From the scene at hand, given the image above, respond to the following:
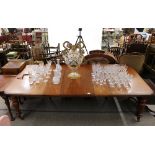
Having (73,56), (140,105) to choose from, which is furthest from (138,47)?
(73,56)

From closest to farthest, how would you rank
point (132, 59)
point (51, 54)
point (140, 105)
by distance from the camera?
point (140, 105) < point (132, 59) < point (51, 54)

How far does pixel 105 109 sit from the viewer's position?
2.53 metres

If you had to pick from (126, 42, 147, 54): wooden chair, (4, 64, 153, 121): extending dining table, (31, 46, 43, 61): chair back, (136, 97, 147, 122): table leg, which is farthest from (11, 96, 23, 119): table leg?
(126, 42, 147, 54): wooden chair

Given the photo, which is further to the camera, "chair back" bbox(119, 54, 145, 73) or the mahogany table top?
"chair back" bbox(119, 54, 145, 73)

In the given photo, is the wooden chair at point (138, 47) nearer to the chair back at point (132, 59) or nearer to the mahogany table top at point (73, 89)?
the chair back at point (132, 59)

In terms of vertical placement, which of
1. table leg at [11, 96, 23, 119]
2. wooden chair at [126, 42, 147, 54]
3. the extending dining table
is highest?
wooden chair at [126, 42, 147, 54]

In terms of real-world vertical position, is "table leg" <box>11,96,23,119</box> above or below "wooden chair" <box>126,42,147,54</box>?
below

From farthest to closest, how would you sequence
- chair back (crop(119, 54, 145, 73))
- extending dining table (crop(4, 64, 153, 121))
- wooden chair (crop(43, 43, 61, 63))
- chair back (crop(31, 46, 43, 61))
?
chair back (crop(31, 46, 43, 61)) → wooden chair (crop(43, 43, 61, 63)) → chair back (crop(119, 54, 145, 73)) → extending dining table (crop(4, 64, 153, 121))

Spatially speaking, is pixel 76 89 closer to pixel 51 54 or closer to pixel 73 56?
pixel 73 56

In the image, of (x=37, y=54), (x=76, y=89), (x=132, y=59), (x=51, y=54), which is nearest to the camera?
(x=76, y=89)

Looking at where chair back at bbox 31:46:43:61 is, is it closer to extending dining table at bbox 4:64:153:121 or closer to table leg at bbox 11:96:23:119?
extending dining table at bbox 4:64:153:121

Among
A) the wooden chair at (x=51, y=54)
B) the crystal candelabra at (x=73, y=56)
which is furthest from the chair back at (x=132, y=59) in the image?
the wooden chair at (x=51, y=54)
